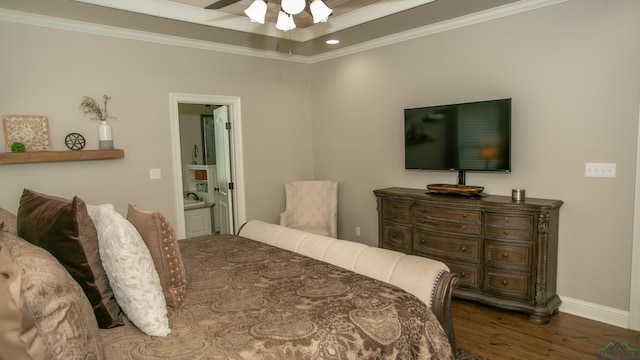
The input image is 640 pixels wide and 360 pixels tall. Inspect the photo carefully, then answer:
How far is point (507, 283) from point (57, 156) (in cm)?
412

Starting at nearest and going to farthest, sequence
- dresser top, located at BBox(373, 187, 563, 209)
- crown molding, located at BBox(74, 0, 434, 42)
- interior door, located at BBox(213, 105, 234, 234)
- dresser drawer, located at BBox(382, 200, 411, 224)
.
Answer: dresser top, located at BBox(373, 187, 563, 209)
crown molding, located at BBox(74, 0, 434, 42)
dresser drawer, located at BBox(382, 200, 411, 224)
interior door, located at BBox(213, 105, 234, 234)

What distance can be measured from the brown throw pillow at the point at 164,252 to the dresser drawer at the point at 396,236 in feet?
8.63

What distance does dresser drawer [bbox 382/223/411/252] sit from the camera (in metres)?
4.01

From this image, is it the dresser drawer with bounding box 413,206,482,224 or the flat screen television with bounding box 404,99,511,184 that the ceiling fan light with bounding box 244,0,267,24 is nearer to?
the flat screen television with bounding box 404,99,511,184

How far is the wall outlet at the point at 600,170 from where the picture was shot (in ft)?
10.1

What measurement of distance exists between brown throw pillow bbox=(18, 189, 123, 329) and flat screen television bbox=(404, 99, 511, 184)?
324 cm

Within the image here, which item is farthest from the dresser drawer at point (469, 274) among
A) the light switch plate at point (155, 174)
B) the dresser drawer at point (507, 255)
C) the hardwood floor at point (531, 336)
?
the light switch plate at point (155, 174)

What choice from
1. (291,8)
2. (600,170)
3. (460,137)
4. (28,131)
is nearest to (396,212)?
(460,137)

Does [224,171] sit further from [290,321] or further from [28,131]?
Result: [290,321]

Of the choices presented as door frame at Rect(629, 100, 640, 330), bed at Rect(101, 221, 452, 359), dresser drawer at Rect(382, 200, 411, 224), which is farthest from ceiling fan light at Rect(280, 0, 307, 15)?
door frame at Rect(629, 100, 640, 330)

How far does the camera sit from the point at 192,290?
201cm

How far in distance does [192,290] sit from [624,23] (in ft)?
11.9

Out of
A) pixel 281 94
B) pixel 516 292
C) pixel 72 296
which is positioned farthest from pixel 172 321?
pixel 281 94

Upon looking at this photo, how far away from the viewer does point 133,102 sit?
4.02m
